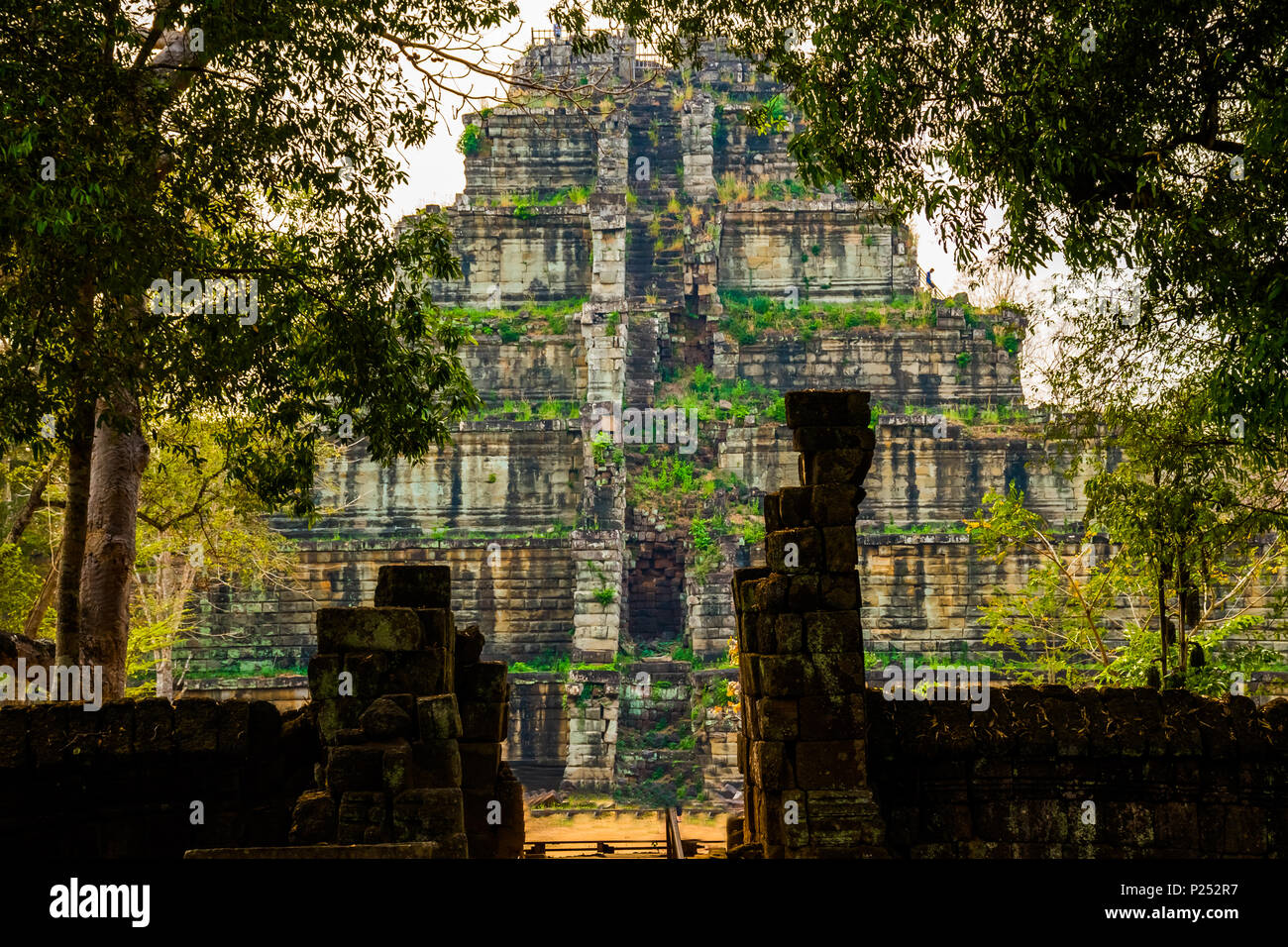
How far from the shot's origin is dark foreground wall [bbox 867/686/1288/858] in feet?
28.6

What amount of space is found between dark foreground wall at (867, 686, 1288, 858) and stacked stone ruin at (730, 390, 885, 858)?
1.96 feet

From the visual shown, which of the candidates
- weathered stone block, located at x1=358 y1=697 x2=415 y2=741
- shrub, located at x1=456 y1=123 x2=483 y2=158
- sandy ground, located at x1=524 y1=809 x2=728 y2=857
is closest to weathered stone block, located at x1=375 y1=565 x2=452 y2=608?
weathered stone block, located at x1=358 y1=697 x2=415 y2=741

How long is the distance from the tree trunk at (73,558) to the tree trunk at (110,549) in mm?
438

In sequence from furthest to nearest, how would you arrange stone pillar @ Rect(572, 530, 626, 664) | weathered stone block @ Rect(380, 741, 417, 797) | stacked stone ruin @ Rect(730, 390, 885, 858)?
stone pillar @ Rect(572, 530, 626, 664) < stacked stone ruin @ Rect(730, 390, 885, 858) < weathered stone block @ Rect(380, 741, 417, 797)

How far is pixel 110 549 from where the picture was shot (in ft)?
38.1

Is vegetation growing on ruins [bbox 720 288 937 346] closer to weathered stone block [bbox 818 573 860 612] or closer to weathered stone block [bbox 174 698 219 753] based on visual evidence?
weathered stone block [bbox 818 573 860 612]

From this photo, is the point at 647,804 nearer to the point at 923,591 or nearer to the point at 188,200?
the point at 923,591

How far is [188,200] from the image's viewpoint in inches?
396

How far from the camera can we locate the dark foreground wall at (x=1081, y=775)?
8727mm

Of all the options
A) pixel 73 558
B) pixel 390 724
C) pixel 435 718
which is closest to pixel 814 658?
pixel 435 718

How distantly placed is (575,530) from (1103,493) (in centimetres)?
1290

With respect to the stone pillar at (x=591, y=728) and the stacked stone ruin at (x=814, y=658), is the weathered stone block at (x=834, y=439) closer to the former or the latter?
the stacked stone ruin at (x=814, y=658)
